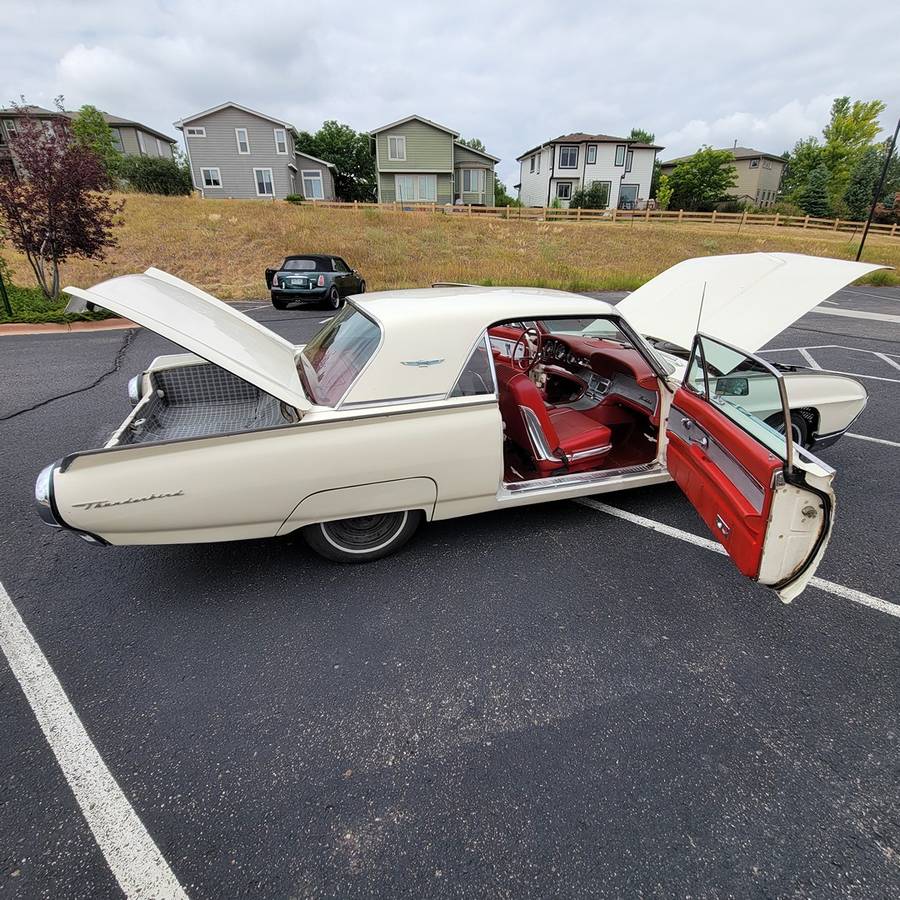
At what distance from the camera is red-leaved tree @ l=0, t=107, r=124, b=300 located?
995 cm

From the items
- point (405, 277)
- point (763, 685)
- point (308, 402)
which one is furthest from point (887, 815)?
point (405, 277)

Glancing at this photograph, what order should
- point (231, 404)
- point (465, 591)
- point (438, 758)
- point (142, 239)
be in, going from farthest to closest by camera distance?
point (142, 239), point (231, 404), point (465, 591), point (438, 758)

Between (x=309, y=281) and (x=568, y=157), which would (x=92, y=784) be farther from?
(x=568, y=157)

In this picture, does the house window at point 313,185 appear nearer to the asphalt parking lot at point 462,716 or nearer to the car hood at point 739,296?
the car hood at point 739,296

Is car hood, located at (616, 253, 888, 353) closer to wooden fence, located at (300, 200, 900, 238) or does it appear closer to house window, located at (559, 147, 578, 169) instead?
wooden fence, located at (300, 200, 900, 238)

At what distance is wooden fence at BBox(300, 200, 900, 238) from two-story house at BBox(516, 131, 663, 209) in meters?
8.19

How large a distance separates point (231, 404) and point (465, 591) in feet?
6.77

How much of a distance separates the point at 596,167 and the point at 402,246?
83.2 ft

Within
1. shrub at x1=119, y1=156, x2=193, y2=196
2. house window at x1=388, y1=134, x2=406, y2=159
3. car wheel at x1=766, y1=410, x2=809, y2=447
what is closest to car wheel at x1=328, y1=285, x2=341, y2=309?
car wheel at x1=766, y1=410, x2=809, y2=447

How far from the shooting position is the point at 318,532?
9.02ft

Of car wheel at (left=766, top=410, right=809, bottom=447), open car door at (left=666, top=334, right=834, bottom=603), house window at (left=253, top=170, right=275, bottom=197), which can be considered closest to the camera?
open car door at (left=666, top=334, right=834, bottom=603)

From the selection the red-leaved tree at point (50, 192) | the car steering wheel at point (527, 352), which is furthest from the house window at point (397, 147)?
the car steering wheel at point (527, 352)

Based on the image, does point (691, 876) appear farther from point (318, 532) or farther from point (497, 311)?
point (497, 311)

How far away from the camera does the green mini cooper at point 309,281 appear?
12297mm
